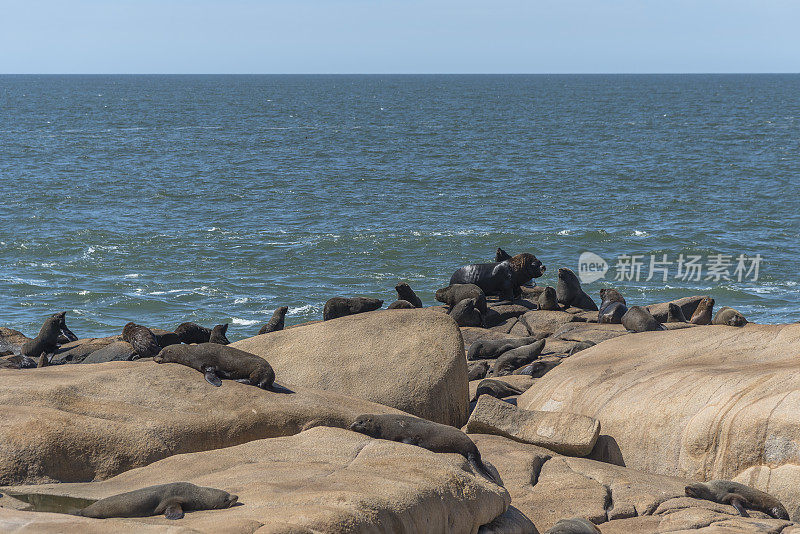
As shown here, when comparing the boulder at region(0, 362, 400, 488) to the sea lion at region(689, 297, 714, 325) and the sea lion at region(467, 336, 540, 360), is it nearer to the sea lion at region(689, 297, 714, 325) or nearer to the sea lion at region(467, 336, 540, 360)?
the sea lion at region(467, 336, 540, 360)

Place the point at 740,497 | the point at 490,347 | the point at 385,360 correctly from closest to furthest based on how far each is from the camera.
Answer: the point at 740,497 → the point at 385,360 → the point at 490,347

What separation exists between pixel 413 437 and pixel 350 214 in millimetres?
30867

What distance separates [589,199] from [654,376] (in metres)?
33.9

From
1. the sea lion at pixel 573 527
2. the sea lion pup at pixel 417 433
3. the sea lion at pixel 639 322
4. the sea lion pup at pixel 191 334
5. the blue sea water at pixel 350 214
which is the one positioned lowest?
the blue sea water at pixel 350 214

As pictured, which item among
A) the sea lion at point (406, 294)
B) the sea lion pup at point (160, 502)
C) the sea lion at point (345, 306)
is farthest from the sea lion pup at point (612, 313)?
the sea lion pup at point (160, 502)

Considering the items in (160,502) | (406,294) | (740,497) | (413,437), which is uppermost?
(160,502)

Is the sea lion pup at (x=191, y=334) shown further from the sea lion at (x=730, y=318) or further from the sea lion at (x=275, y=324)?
the sea lion at (x=730, y=318)

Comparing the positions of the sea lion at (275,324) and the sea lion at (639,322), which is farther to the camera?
the sea lion at (275,324)

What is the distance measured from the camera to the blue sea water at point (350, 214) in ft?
86.9

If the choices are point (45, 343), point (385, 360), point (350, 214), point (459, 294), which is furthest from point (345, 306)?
point (350, 214)

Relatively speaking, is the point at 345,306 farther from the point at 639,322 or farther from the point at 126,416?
the point at 126,416

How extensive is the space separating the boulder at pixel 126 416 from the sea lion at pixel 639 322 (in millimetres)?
7771

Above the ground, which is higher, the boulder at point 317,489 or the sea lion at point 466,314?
the boulder at point 317,489

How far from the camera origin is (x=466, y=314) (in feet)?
→ 58.9
